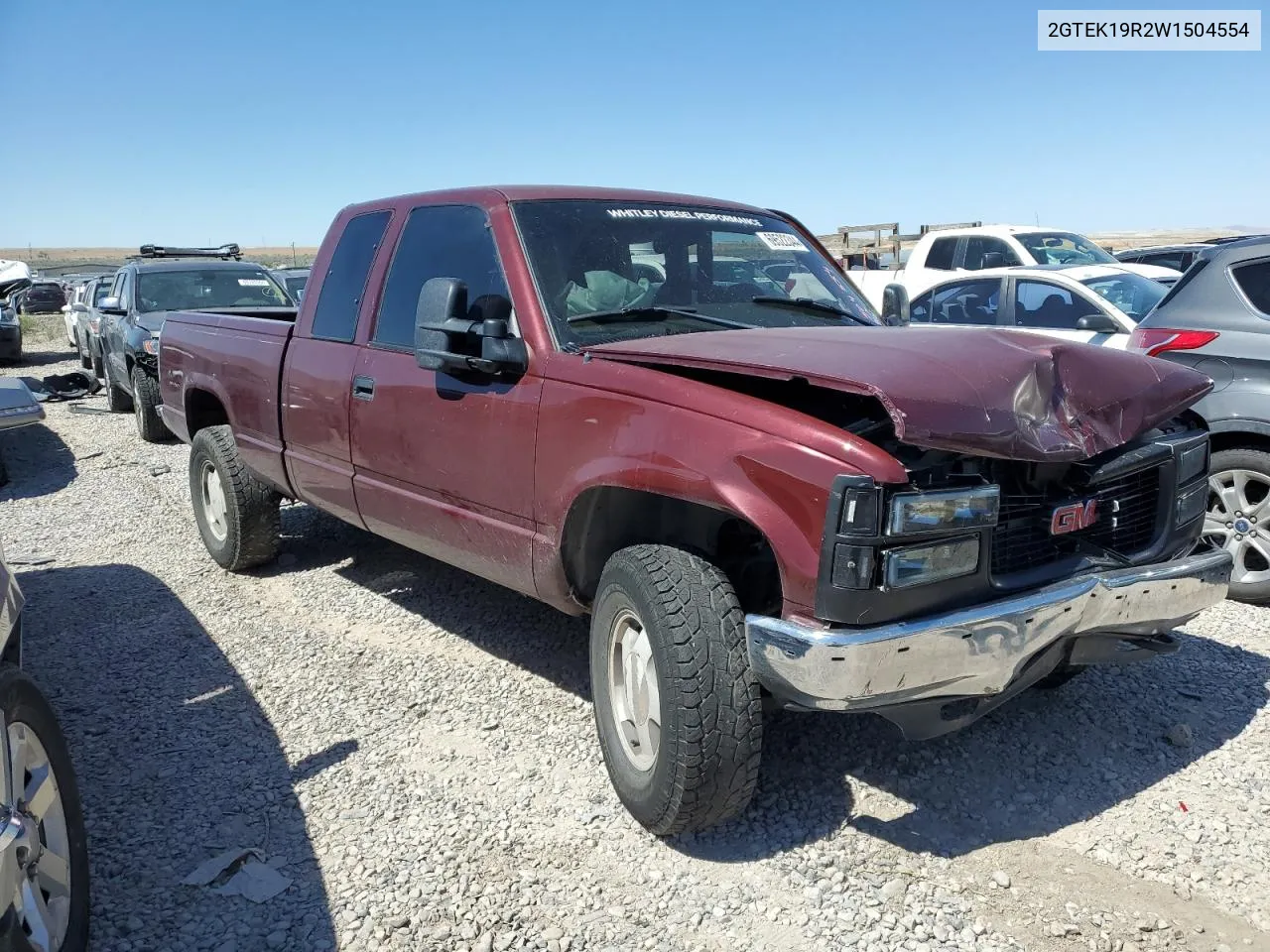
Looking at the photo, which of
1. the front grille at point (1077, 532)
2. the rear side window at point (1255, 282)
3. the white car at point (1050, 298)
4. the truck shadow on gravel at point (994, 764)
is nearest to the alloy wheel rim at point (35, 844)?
the truck shadow on gravel at point (994, 764)

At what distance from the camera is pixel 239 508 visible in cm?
551

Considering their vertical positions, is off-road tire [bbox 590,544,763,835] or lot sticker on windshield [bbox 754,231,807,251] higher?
lot sticker on windshield [bbox 754,231,807,251]

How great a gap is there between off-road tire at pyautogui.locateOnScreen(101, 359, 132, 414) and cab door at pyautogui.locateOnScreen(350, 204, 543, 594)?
930cm

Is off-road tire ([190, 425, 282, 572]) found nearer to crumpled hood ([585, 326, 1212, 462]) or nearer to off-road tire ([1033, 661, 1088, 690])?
crumpled hood ([585, 326, 1212, 462])

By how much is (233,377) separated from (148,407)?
18.1 ft

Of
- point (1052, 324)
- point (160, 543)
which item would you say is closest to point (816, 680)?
point (160, 543)

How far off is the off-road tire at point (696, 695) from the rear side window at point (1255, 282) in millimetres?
3780

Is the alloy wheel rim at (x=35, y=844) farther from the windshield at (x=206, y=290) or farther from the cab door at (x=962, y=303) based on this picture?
the windshield at (x=206, y=290)

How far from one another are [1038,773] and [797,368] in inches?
70.9

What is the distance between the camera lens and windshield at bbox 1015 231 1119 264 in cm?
1159

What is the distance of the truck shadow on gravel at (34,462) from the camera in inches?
332

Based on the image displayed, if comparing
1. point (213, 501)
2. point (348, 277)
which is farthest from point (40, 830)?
point (213, 501)

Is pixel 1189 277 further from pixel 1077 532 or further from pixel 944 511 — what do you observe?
pixel 944 511

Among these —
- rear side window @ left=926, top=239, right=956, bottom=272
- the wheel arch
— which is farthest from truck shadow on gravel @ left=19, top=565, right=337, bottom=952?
rear side window @ left=926, top=239, right=956, bottom=272
